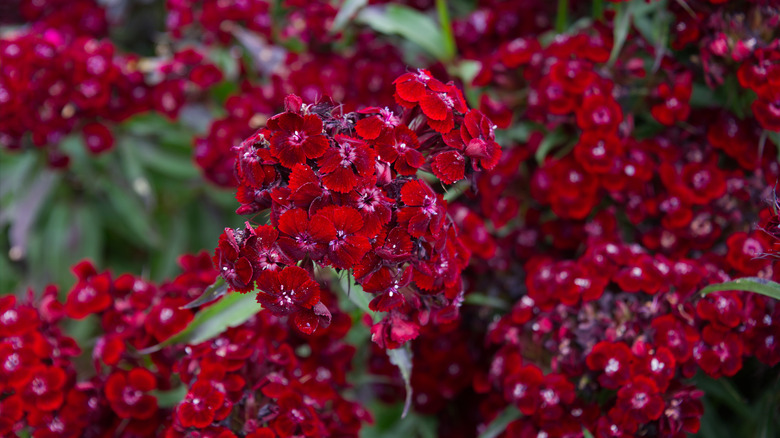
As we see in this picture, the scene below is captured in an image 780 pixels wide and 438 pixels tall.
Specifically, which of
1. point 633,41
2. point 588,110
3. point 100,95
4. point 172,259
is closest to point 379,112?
point 588,110

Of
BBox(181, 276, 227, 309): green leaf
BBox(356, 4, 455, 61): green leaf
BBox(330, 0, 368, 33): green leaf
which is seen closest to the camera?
BBox(181, 276, 227, 309): green leaf

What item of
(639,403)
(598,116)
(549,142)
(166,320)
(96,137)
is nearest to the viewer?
(639,403)

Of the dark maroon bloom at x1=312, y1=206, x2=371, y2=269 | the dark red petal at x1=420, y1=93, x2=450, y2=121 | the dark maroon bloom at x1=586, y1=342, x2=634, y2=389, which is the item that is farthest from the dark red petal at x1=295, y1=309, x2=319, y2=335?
the dark maroon bloom at x1=586, y1=342, x2=634, y2=389

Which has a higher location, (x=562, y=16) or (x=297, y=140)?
(x=297, y=140)

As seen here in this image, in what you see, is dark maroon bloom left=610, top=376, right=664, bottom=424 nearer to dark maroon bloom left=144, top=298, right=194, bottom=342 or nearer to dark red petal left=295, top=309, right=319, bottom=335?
dark red petal left=295, top=309, right=319, bottom=335

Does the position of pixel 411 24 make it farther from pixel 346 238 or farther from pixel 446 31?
pixel 346 238

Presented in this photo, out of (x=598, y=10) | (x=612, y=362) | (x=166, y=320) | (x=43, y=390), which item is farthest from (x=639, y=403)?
(x=43, y=390)

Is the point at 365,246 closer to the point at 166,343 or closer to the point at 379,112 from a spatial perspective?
the point at 379,112
